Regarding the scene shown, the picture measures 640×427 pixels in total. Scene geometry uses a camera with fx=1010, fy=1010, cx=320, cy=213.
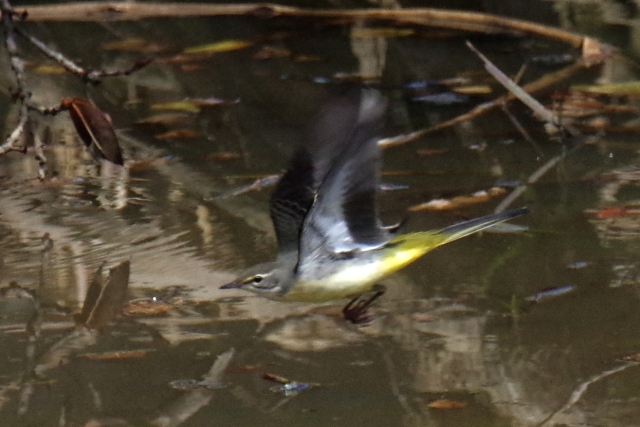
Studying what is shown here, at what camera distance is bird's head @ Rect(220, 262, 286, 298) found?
390 centimetres

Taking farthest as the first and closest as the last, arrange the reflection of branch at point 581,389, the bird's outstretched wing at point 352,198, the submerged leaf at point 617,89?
1. the submerged leaf at point 617,89
2. the bird's outstretched wing at point 352,198
3. the reflection of branch at point 581,389

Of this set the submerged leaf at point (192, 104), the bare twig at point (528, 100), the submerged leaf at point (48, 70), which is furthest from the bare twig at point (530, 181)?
the submerged leaf at point (48, 70)

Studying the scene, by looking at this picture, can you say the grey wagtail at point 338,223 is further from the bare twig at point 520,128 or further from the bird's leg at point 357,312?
the bare twig at point 520,128

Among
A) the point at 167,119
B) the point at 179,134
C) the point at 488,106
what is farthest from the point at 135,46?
the point at 488,106

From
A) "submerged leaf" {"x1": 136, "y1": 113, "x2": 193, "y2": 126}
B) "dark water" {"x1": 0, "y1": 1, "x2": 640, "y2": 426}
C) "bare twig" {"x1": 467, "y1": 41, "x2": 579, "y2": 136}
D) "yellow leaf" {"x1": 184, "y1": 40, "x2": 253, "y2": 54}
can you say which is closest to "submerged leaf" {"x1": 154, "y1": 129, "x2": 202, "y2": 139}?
"dark water" {"x1": 0, "y1": 1, "x2": 640, "y2": 426}

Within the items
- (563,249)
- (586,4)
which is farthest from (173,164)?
(586,4)

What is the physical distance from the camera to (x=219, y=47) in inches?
332

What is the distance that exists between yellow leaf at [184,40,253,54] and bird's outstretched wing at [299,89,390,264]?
4743 mm

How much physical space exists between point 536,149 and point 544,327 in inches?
97.6

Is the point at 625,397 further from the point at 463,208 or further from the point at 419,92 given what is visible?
the point at 419,92

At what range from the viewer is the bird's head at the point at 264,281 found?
3.90 metres

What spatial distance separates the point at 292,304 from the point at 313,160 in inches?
33.5

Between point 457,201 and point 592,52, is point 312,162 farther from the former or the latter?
point 592,52

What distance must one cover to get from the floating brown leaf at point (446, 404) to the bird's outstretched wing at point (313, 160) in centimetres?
76
